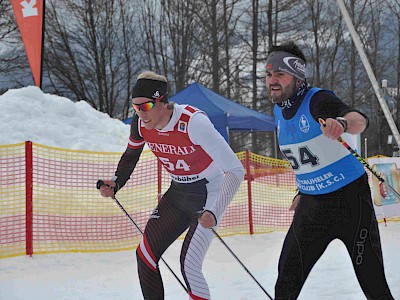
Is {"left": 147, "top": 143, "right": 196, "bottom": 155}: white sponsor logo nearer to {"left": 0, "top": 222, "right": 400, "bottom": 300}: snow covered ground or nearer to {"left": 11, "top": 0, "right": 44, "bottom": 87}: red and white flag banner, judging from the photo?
{"left": 0, "top": 222, "right": 400, "bottom": 300}: snow covered ground

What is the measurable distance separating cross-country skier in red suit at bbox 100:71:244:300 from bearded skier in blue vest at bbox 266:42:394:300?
0.46m

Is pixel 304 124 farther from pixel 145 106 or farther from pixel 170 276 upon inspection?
pixel 170 276

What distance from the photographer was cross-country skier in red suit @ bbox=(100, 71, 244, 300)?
11.3 ft

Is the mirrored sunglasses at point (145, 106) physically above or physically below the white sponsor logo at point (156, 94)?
below

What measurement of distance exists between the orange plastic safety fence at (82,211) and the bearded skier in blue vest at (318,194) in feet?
15.6

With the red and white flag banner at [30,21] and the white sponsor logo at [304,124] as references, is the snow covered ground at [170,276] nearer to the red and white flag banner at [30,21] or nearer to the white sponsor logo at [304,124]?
the white sponsor logo at [304,124]

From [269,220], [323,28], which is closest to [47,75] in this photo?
[323,28]

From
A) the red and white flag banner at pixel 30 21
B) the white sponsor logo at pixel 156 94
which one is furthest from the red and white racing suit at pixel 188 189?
the red and white flag banner at pixel 30 21

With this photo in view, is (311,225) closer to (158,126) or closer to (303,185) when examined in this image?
(303,185)

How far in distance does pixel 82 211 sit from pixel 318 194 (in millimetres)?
6123

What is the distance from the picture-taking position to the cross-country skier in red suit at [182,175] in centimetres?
346

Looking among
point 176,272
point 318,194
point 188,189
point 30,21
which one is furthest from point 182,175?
point 30,21

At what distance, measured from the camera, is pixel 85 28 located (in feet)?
85.0

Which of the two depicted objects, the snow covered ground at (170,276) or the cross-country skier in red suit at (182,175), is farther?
the snow covered ground at (170,276)
